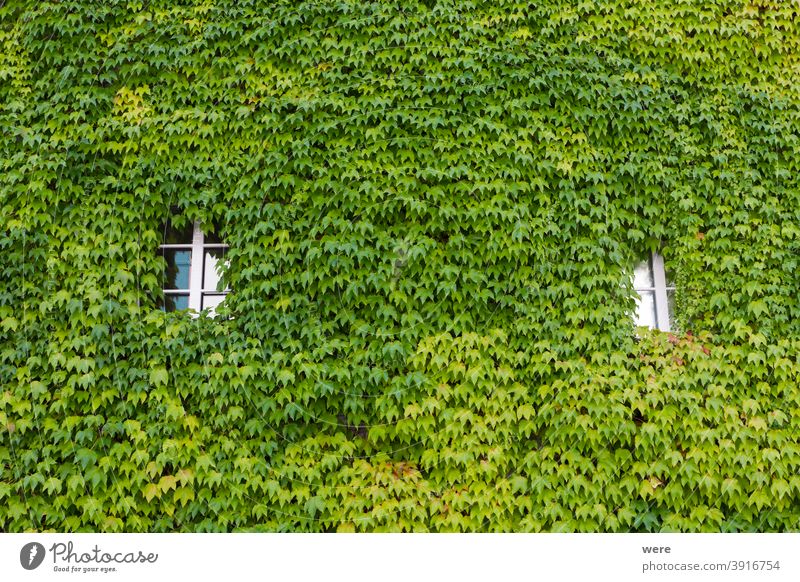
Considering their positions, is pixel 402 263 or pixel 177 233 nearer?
pixel 402 263

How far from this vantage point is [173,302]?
6.41m

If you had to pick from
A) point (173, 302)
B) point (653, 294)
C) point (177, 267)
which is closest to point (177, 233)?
point (177, 267)

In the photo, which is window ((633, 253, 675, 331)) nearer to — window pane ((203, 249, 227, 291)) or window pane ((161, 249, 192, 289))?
window pane ((203, 249, 227, 291))

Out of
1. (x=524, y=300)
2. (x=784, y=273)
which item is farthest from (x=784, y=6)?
(x=524, y=300)

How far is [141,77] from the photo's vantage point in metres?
6.50

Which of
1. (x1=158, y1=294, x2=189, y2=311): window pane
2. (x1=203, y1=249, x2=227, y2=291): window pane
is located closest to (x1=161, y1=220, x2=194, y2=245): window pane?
(x1=203, y1=249, x2=227, y2=291): window pane

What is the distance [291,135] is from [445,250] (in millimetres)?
1918

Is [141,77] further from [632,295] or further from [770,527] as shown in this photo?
[770,527]

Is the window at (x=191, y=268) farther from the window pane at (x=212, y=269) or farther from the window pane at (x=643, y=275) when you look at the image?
the window pane at (x=643, y=275)

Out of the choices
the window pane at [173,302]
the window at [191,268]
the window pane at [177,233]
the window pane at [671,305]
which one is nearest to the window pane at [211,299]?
the window at [191,268]

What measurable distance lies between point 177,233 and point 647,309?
486 centimetres

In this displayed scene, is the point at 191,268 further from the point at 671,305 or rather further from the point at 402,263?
the point at 671,305

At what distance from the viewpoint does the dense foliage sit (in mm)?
5770

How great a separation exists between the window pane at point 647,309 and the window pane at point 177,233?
462 centimetres
